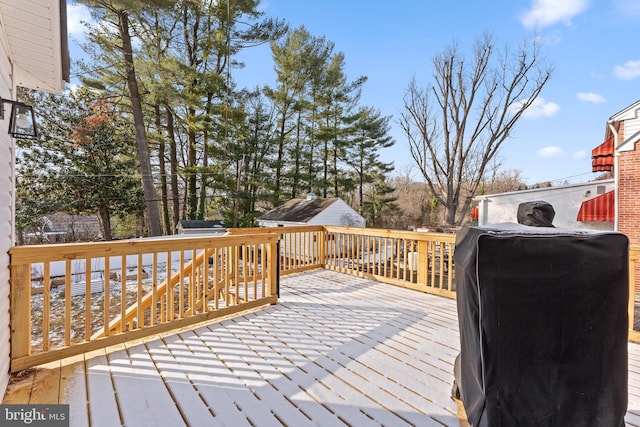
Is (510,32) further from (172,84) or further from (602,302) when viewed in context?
(602,302)

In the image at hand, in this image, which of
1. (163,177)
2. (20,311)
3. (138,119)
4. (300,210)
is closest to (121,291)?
(20,311)

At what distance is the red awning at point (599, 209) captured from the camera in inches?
321

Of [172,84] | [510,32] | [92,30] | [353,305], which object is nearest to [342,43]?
[510,32]

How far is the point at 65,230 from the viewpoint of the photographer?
48.8 ft

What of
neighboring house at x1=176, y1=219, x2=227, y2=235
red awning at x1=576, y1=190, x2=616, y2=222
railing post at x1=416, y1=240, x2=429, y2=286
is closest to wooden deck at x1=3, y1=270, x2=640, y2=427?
railing post at x1=416, y1=240, x2=429, y2=286

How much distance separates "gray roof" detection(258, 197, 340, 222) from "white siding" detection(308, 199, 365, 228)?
0.16 m

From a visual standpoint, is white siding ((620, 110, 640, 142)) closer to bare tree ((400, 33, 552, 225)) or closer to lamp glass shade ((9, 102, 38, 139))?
bare tree ((400, 33, 552, 225))

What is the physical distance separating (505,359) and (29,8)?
346 centimetres

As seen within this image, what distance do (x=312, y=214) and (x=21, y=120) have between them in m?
11.4

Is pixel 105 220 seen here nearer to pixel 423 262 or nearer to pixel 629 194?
pixel 423 262

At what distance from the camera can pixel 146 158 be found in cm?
1216

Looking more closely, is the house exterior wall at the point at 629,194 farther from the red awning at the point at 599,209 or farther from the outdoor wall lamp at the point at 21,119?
the outdoor wall lamp at the point at 21,119

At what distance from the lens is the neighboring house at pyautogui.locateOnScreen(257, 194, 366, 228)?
533 inches

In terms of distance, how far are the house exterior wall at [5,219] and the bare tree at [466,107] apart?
14.3 m
